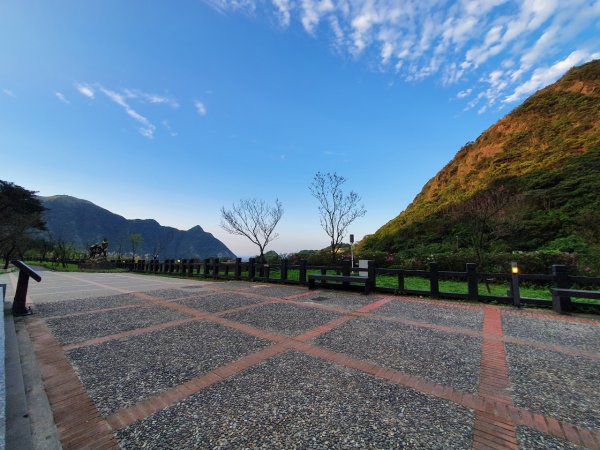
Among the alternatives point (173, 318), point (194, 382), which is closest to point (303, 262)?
point (173, 318)

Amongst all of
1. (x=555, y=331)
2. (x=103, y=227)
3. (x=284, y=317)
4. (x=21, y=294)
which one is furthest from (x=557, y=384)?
(x=103, y=227)

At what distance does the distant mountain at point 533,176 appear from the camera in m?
16.3

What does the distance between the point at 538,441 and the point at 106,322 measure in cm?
699

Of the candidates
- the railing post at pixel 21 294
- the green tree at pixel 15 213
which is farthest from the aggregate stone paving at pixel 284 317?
the green tree at pixel 15 213

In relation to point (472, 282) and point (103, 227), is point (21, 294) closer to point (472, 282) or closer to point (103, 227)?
point (472, 282)

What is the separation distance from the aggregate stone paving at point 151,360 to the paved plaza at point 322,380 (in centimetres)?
2

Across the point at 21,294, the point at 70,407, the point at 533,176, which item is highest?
the point at 533,176

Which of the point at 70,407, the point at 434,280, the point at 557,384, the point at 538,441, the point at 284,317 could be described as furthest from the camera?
the point at 434,280

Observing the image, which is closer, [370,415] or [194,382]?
[370,415]

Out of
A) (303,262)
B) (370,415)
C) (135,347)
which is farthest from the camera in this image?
(303,262)

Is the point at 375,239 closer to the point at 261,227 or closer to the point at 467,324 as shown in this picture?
the point at 261,227

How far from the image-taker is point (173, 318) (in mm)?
5949

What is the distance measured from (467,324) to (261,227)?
61.8 feet

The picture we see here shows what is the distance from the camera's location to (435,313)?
6215mm
